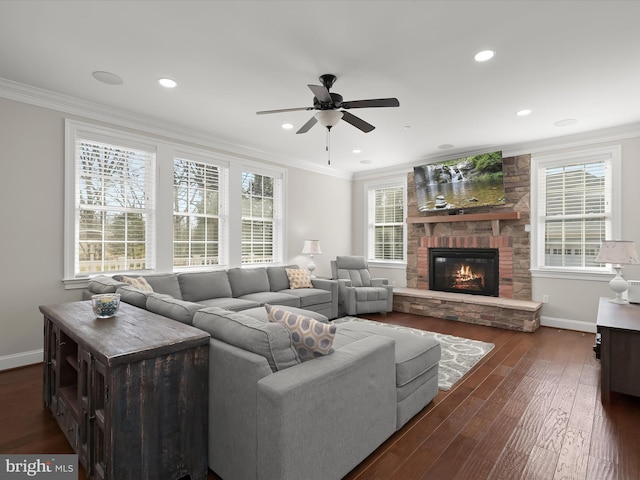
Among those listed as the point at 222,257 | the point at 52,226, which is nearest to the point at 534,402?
the point at 222,257

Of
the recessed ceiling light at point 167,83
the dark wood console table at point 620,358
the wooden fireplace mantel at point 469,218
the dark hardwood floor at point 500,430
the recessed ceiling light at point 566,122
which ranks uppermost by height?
the recessed ceiling light at point 167,83

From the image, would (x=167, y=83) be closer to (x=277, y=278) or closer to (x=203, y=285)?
(x=203, y=285)

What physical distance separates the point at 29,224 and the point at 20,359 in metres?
1.36

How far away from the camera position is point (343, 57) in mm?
2732

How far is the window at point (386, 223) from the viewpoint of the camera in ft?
22.3

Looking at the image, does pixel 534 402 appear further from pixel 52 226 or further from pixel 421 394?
pixel 52 226

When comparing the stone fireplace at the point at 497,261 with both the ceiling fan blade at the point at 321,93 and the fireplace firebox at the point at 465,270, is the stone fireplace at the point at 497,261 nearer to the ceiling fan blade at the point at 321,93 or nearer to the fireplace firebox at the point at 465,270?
the fireplace firebox at the point at 465,270

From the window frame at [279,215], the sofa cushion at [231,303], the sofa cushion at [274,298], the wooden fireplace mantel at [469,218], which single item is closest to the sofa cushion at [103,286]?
the sofa cushion at [231,303]

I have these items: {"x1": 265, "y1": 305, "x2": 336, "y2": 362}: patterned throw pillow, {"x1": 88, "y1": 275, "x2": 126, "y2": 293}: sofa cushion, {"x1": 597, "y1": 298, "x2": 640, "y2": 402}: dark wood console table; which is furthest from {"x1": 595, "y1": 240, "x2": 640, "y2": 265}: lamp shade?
{"x1": 88, "y1": 275, "x2": 126, "y2": 293}: sofa cushion

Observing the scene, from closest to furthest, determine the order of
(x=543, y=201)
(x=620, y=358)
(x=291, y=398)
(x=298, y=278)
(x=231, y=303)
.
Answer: (x=291, y=398) → (x=620, y=358) → (x=231, y=303) → (x=543, y=201) → (x=298, y=278)

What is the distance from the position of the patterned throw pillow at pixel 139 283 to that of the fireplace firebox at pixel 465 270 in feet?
15.4

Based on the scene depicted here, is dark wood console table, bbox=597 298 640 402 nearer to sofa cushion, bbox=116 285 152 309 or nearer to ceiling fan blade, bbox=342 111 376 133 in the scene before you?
ceiling fan blade, bbox=342 111 376 133

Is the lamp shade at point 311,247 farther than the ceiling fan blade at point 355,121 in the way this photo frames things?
Yes

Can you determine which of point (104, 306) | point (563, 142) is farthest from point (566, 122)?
point (104, 306)
